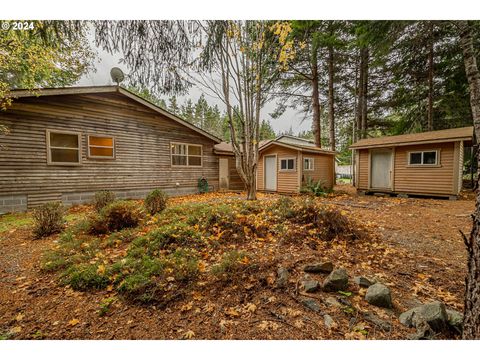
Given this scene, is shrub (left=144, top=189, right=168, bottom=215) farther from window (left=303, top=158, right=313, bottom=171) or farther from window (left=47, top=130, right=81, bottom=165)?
window (left=303, top=158, right=313, bottom=171)

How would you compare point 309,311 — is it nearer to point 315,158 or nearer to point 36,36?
point 36,36

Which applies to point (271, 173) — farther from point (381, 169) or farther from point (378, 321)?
point (378, 321)

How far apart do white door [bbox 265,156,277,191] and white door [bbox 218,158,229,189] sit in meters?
2.70

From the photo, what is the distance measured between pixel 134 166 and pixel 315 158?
10.3 meters

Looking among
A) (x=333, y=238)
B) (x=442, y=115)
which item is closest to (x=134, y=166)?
(x=333, y=238)

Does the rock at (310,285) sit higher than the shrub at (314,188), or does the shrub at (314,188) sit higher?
the shrub at (314,188)

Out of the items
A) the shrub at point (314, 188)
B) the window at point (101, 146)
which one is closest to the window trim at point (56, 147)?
the window at point (101, 146)

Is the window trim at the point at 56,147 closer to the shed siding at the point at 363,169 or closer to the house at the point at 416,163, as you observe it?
the house at the point at 416,163

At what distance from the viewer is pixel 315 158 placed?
1254cm

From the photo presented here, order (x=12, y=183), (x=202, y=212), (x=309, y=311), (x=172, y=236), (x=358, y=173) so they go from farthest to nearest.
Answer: (x=358, y=173)
(x=12, y=183)
(x=202, y=212)
(x=172, y=236)
(x=309, y=311)

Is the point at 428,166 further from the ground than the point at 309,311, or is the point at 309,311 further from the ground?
the point at 428,166

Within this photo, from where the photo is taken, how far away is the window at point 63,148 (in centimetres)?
780

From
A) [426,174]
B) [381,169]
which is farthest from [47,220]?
[426,174]

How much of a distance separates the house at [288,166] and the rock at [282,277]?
9339mm
